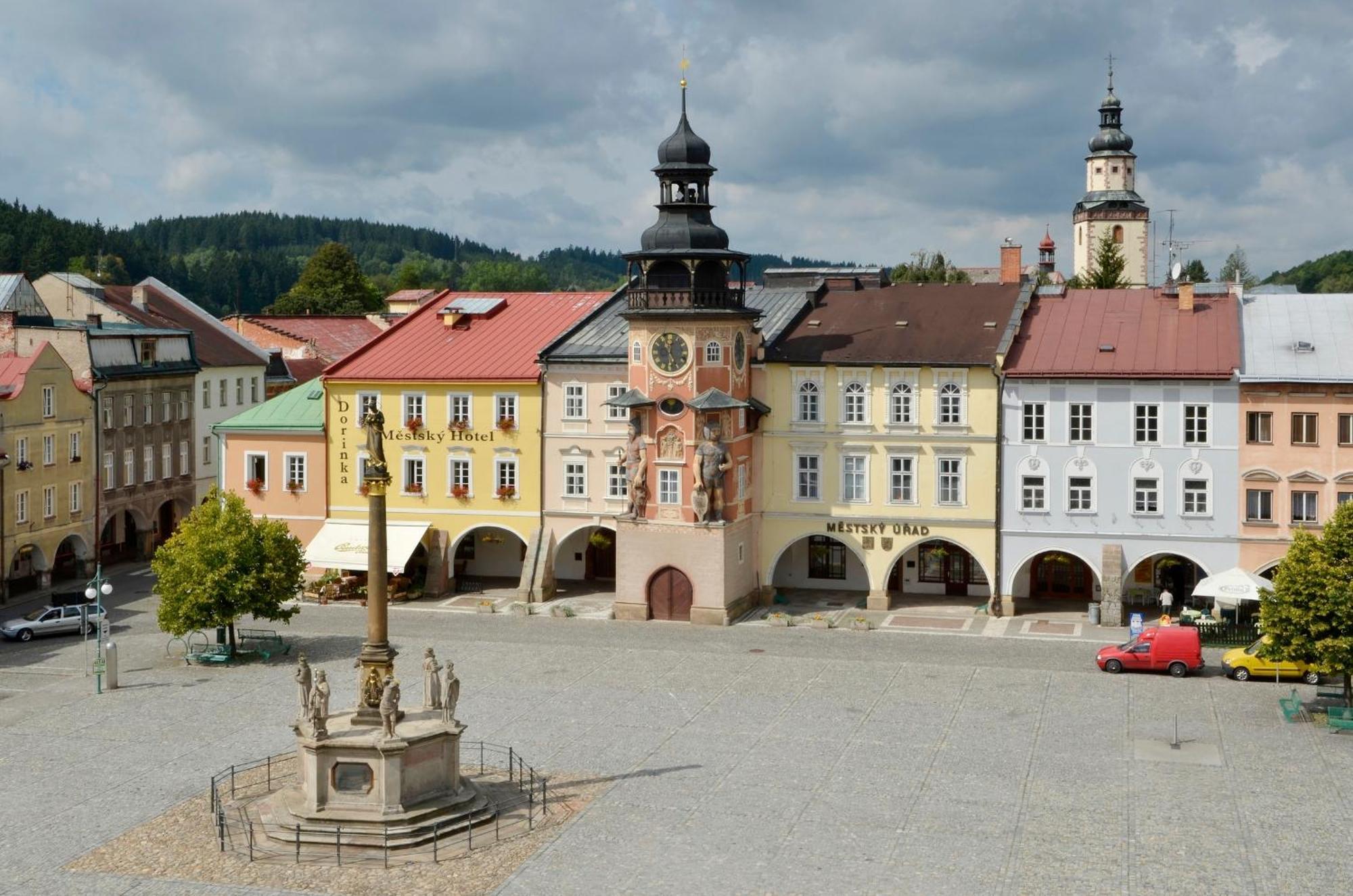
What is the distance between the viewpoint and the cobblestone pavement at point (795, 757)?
31719mm

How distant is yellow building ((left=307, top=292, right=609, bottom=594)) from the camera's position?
64125 millimetres

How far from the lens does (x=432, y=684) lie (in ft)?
A: 121

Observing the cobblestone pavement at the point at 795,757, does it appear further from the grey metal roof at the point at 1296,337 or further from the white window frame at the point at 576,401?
the grey metal roof at the point at 1296,337

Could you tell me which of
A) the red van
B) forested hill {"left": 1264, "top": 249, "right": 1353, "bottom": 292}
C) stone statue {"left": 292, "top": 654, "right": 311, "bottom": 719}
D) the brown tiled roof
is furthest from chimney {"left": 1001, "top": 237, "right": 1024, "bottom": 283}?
forested hill {"left": 1264, "top": 249, "right": 1353, "bottom": 292}

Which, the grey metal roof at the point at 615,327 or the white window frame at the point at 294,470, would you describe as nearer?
the grey metal roof at the point at 615,327

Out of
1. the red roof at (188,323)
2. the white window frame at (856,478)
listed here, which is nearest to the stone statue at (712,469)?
the white window frame at (856,478)

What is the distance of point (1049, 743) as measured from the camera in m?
41.0

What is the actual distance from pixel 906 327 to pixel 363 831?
1361 inches

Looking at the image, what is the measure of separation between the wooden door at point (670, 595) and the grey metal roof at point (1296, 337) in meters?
21.1

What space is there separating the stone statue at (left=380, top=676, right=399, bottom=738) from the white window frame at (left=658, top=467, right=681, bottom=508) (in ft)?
83.9

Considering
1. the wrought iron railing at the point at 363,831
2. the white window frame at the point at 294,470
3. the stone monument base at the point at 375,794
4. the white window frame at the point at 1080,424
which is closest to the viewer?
the wrought iron railing at the point at 363,831

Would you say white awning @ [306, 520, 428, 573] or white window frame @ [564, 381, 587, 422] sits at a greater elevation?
white window frame @ [564, 381, 587, 422]

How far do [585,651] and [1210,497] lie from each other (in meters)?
22.7

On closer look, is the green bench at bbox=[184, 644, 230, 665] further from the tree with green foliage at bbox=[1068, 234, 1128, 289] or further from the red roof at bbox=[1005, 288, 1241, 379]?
the tree with green foliage at bbox=[1068, 234, 1128, 289]
